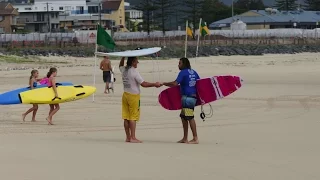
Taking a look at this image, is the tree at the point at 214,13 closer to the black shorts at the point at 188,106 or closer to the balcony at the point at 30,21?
the balcony at the point at 30,21

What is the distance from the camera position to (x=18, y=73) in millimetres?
28547

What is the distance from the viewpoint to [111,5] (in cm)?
11456

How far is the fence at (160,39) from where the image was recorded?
62.1 metres

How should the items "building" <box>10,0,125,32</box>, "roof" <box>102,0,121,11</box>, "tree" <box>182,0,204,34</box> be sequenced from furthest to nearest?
1. "roof" <box>102,0,121,11</box>
2. "building" <box>10,0,125,32</box>
3. "tree" <box>182,0,204,34</box>

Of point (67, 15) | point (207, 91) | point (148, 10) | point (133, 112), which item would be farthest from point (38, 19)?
point (133, 112)

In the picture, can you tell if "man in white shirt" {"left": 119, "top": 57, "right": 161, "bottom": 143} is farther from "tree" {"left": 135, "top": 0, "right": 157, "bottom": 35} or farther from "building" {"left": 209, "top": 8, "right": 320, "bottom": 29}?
"building" {"left": 209, "top": 8, "right": 320, "bottom": 29}

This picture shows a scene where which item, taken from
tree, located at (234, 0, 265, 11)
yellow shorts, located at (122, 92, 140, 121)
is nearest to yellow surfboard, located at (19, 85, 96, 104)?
yellow shorts, located at (122, 92, 140, 121)

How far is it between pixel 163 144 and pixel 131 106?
0.76 meters

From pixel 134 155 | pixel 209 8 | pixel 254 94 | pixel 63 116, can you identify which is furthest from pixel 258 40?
pixel 134 155

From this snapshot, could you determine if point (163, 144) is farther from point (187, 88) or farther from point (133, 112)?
point (187, 88)

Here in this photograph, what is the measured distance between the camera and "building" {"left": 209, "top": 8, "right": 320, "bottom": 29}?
95.4m

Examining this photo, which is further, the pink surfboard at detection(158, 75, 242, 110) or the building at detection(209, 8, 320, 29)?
the building at detection(209, 8, 320, 29)

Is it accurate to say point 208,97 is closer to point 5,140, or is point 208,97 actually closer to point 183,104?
point 183,104

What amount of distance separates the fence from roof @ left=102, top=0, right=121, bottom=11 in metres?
31.3
